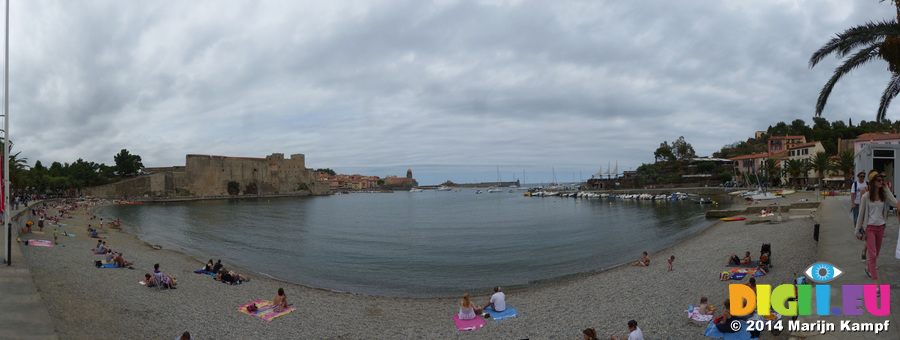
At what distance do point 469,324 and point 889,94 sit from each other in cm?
1072

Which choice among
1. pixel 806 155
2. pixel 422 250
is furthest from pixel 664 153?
pixel 422 250

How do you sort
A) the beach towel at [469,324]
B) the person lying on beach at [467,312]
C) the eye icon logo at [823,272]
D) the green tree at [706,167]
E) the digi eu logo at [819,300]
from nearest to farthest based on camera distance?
the digi eu logo at [819,300]
the eye icon logo at [823,272]
the beach towel at [469,324]
the person lying on beach at [467,312]
the green tree at [706,167]

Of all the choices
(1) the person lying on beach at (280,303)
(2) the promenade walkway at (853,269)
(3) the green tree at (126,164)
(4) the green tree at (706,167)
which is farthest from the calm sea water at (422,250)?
(3) the green tree at (126,164)

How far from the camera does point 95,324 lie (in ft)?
26.2

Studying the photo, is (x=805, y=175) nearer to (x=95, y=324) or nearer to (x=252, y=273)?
(x=252, y=273)

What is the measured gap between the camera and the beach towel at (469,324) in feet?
29.6

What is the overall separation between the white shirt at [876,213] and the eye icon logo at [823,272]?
1.58m

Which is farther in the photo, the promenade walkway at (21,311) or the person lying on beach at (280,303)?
the person lying on beach at (280,303)

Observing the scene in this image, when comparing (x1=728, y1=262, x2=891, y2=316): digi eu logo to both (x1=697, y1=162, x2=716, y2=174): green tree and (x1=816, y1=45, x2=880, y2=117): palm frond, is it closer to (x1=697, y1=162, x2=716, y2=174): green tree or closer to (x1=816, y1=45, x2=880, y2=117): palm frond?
(x1=816, y1=45, x2=880, y2=117): palm frond

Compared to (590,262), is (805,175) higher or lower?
higher

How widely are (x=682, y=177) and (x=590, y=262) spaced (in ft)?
244

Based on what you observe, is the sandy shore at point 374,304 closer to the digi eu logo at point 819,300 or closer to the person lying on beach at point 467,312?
the person lying on beach at point 467,312

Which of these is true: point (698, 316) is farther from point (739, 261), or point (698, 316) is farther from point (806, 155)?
point (806, 155)

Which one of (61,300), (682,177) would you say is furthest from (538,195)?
(61,300)
